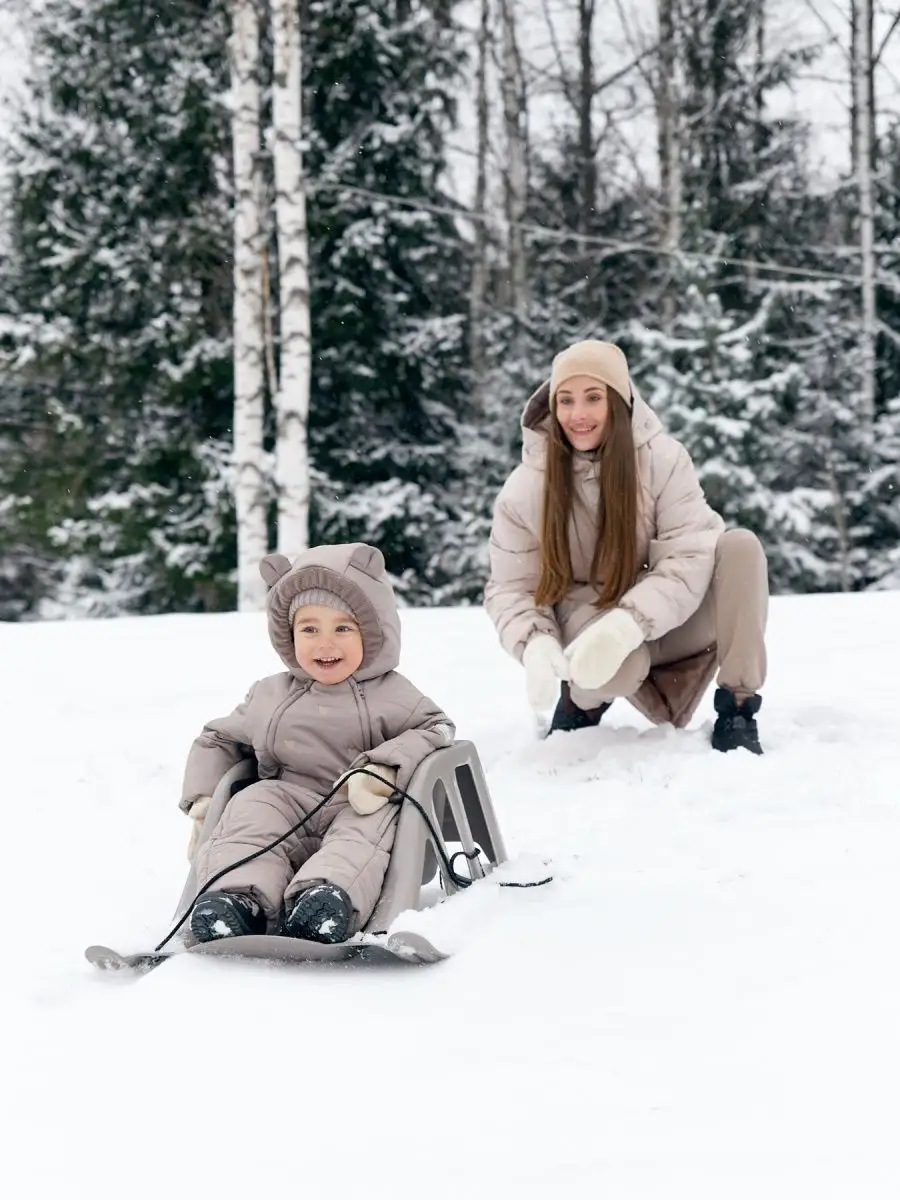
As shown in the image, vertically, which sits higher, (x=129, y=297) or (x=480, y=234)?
(x=480, y=234)

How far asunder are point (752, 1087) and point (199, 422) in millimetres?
11083

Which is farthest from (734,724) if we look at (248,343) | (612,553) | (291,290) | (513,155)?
(513,155)

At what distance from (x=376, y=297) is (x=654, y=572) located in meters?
8.82

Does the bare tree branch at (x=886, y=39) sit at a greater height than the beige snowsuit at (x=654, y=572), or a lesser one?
greater

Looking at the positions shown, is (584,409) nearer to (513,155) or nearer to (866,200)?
(866,200)

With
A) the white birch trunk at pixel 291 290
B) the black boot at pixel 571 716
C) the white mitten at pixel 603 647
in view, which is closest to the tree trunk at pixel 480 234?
the white birch trunk at pixel 291 290

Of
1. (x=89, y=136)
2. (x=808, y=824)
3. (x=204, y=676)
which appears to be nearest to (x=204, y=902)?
(x=808, y=824)

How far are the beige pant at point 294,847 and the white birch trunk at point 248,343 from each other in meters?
7.14

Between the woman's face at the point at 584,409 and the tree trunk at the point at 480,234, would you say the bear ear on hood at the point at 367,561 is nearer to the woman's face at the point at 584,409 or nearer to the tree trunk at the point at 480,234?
the woman's face at the point at 584,409

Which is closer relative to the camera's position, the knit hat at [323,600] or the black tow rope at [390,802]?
the black tow rope at [390,802]

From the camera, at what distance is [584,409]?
12.1 ft

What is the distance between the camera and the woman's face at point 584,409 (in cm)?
368

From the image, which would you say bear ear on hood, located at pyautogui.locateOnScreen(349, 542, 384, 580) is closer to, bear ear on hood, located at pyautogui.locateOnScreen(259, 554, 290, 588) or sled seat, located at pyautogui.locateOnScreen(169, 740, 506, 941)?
bear ear on hood, located at pyautogui.locateOnScreen(259, 554, 290, 588)

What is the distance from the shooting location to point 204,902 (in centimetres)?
231
